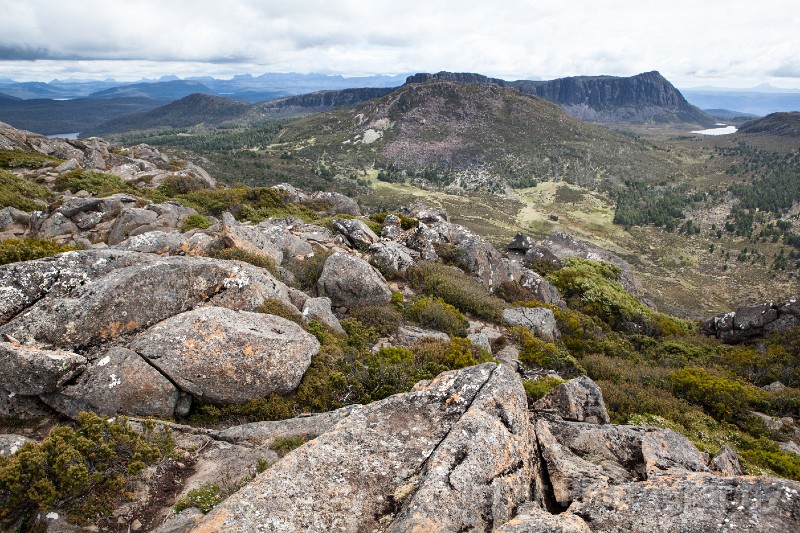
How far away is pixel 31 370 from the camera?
737 cm

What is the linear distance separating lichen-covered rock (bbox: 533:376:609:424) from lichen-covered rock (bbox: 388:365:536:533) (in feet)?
9.31

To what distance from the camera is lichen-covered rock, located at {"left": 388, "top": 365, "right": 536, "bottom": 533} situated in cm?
497

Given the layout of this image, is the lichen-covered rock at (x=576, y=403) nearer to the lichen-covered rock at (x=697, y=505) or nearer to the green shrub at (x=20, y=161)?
the lichen-covered rock at (x=697, y=505)

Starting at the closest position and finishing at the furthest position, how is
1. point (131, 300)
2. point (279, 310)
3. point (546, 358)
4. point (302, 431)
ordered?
1. point (302, 431)
2. point (131, 300)
3. point (279, 310)
4. point (546, 358)

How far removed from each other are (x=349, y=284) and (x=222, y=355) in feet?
24.8

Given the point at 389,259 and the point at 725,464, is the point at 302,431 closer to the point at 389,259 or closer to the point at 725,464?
the point at 725,464

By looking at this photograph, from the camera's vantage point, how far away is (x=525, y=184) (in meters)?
134

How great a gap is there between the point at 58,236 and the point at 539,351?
24.9m

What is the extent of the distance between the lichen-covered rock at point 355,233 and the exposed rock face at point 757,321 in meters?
23.8

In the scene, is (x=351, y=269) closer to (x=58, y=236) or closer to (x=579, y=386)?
(x=579, y=386)

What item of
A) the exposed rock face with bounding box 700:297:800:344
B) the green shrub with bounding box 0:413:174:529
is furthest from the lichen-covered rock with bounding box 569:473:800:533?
the exposed rock face with bounding box 700:297:800:344

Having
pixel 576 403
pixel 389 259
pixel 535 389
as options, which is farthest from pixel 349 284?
pixel 576 403

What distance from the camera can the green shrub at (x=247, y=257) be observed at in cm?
1550

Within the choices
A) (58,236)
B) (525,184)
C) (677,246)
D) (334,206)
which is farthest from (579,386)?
(525,184)
